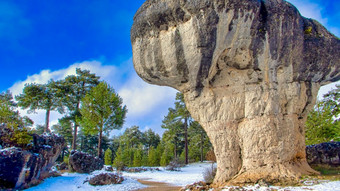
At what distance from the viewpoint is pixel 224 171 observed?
7.51 metres

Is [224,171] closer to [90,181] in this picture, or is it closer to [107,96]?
[90,181]

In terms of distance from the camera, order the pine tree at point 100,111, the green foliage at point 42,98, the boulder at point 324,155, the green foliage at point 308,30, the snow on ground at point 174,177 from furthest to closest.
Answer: the green foliage at point 42,98, the pine tree at point 100,111, the snow on ground at point 174,177, the boulder at point 324,155, the green foliage at point 308,30

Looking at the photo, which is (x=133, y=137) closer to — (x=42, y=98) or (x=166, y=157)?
(x=166, y=157)

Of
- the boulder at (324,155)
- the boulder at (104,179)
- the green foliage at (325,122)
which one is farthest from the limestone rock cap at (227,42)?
the green foliage at (325,122)

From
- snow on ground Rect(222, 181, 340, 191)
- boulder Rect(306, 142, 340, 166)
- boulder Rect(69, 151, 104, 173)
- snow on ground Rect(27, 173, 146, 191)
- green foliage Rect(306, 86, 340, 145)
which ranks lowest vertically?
snow on ground Rect(27, 173, 146, 191)

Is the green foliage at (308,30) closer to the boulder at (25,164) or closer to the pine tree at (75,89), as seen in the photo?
the boulder at (25,164)

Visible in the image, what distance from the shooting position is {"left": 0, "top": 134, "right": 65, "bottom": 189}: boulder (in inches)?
324

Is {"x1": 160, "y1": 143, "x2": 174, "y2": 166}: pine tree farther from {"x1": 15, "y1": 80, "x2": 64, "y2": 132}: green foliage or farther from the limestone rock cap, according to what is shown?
the limestone rock cap

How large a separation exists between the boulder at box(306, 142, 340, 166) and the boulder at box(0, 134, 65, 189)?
38.0 ft

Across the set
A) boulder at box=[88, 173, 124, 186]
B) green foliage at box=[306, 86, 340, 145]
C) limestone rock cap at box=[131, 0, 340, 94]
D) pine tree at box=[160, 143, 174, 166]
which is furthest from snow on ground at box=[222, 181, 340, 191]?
pine tree at box=[160, 143, 174, 166]

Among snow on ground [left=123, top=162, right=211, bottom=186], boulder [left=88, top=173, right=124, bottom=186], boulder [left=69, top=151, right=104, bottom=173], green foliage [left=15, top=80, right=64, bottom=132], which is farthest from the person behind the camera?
green foliage [left=15, top=80, right=64, bottom=132]

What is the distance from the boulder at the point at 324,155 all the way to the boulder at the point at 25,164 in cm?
1158

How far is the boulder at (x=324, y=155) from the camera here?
1030 cm

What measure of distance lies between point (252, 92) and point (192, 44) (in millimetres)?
2459
